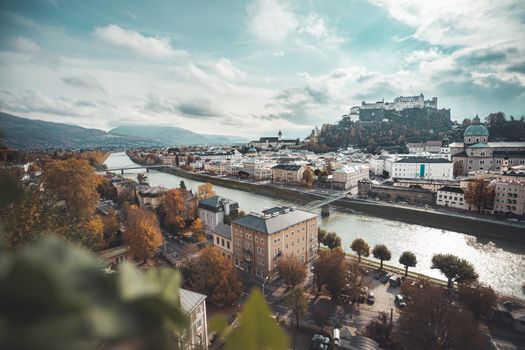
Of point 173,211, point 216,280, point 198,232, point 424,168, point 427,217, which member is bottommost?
point 427,217

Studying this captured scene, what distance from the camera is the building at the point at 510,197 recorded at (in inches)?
1011

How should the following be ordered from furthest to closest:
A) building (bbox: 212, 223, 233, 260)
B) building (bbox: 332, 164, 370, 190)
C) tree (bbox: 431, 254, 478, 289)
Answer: building (bbox: 332, 164, 370, 190), building (bbox: 212, 223, 233, 260), tree (bbox: 431, 254, 478, 289)

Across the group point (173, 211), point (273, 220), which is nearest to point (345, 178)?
point (173, 211)

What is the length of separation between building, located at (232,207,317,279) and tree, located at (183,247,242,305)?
8.73ft

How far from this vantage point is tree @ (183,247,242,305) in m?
12.7

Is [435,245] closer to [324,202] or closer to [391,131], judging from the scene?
[324,202]

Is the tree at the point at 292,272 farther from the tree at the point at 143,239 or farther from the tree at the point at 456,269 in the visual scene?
the tree at the point at 456,269

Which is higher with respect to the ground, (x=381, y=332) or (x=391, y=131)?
(x=391, y=131)

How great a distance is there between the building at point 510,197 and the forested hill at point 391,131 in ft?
162

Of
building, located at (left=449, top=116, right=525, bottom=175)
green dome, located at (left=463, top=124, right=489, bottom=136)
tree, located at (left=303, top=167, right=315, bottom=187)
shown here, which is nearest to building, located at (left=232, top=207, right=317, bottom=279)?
tree, located at (left=303, top=167, right=315, bottom=187)

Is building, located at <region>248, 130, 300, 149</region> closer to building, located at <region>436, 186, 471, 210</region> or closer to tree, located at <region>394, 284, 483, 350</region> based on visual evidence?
building, located at <region>436, 186, 471, 210</region>

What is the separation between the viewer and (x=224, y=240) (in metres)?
18.5

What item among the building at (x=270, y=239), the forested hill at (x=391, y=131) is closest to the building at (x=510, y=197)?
the building at (x=270, y=239)

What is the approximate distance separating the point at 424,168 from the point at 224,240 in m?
37.9
